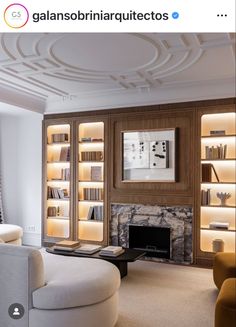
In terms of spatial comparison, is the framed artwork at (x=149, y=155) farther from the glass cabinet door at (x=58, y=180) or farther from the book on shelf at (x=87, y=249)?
the book on shelf at (x=87, y=249)

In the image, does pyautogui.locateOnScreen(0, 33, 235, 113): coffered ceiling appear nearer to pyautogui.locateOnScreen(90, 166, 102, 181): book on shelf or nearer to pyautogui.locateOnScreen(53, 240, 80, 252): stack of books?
pyautogui.locateOnScreen(90, 166, 102, 181): book on shelf

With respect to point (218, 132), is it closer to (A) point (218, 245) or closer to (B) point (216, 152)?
(B) point (216, 152)

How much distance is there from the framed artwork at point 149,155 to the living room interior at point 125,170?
2 centimetres

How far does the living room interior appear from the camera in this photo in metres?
2.64

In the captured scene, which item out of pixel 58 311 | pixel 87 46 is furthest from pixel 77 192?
pixel 58 311

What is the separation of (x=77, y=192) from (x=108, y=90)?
1678 millimetres

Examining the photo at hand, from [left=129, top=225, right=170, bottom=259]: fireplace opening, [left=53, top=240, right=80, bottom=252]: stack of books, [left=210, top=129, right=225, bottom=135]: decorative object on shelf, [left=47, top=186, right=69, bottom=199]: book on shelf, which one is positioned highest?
[left=210, top=129, right=225, bottom=135]: decorative object on shelf

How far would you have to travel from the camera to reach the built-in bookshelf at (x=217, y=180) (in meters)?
4.08

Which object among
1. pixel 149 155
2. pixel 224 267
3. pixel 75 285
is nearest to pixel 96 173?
pixel 149 155

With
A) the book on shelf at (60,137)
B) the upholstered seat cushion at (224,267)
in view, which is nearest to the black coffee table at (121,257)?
the upholstered seat cushion at (224,267)

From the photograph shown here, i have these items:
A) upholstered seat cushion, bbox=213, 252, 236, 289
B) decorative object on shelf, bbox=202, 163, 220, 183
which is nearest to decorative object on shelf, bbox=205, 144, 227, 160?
decorative object on shelf, bbox=202, 163, 220, 183
